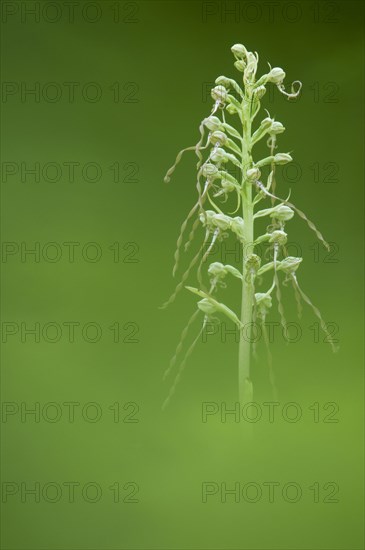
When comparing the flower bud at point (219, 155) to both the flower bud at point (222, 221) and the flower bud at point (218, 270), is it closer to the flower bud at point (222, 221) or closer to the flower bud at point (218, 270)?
the flower bud at point (222, 221)

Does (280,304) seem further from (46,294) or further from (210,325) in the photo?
(46,294)

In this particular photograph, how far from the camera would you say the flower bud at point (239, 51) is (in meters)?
1.81

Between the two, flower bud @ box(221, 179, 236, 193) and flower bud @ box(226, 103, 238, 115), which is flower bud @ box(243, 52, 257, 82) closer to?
flower bud @ box(226, 103, 238, 115)

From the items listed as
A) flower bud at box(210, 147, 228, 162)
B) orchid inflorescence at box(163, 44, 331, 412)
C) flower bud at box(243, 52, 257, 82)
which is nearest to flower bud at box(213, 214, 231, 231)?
orchid inflorescence at box(163, 44, 331, 412)

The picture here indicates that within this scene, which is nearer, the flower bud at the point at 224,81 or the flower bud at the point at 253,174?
the flower bud at the point at 253,174

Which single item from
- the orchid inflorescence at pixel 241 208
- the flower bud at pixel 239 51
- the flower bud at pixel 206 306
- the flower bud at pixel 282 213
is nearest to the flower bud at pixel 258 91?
the orchid inflorescence at pixel 241 208

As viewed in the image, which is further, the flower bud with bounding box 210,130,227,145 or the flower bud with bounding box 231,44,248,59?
the flower bud with bounding box 231,44,248,59

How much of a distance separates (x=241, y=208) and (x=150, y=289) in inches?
12.1

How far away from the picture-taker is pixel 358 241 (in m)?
1.90

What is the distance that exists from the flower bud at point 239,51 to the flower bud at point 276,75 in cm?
9

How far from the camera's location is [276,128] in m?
1.75

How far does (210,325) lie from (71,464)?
446 mm

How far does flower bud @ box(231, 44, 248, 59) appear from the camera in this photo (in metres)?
1.81

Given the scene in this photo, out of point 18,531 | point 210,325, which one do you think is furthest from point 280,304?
point 18,531
